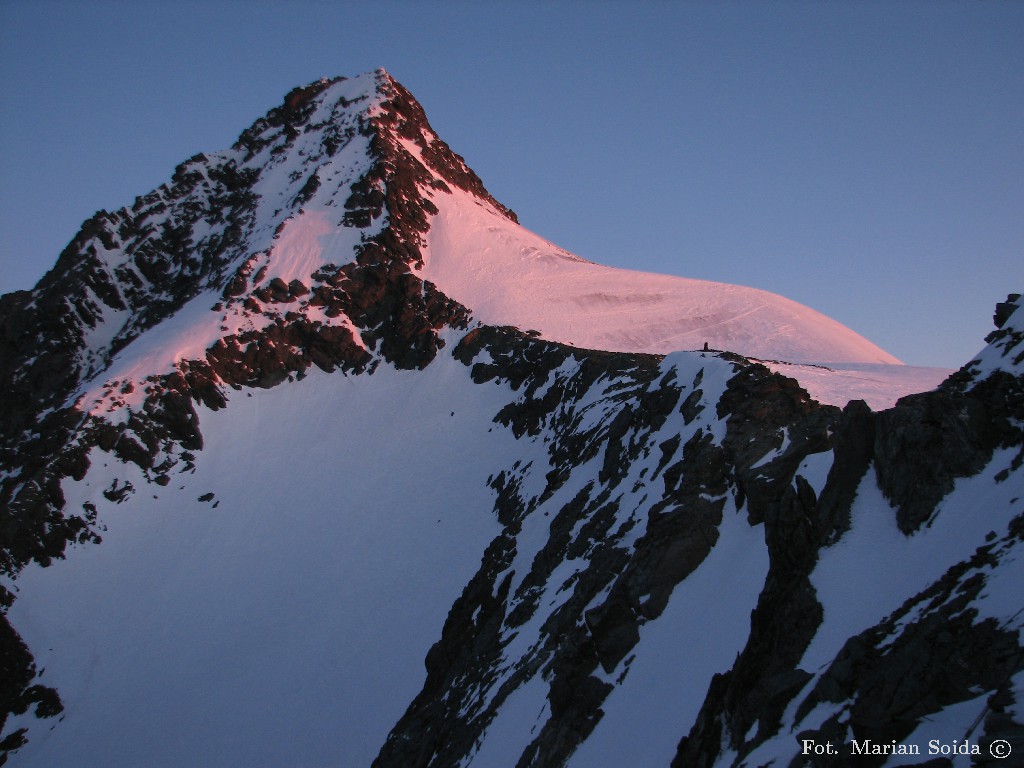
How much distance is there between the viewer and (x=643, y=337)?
2635 inches

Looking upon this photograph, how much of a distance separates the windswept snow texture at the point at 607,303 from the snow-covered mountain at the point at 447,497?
0.48 meters

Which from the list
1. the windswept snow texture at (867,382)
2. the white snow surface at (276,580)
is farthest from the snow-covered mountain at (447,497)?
the windswept snow texture at (867,382)

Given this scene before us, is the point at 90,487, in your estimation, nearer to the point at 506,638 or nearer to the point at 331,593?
the point at 331,593

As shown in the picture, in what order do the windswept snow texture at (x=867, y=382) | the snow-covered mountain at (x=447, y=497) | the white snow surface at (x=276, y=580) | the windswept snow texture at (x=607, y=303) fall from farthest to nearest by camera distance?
the windswept snow texture at (x=607, y=303), the white snow surface at (x=276, y=580), the windswept snow texture at (x=867, y=382), the snow-covered mountain at (x=447, y=497)

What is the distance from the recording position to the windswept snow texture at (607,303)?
6494 cm

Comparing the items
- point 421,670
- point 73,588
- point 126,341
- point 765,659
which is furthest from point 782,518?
point 126,341

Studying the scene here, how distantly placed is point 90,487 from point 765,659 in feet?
176

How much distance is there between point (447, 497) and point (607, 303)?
106 ft

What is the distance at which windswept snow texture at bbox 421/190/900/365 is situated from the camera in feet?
213

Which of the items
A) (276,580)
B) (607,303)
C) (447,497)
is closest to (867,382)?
(447,497)

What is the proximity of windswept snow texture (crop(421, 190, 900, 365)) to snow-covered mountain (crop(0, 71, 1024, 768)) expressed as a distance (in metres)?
0.48

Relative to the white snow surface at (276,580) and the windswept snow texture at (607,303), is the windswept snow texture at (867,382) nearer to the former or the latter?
the white snow surface at (276,580)

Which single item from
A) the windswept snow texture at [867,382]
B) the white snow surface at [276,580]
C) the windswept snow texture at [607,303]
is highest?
the windswept snow texture at [607,303]

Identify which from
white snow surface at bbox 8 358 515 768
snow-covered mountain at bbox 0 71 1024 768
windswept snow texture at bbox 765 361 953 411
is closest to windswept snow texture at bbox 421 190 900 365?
snow-covered mountain at bbox 0 71 1024 768
